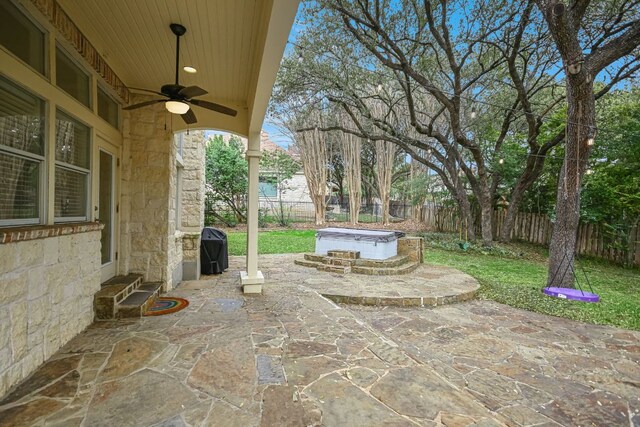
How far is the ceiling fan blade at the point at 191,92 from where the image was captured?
296cm

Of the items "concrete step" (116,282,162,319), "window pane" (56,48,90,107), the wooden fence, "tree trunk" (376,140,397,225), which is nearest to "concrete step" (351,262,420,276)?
"concrete step" (116,282,162,319)

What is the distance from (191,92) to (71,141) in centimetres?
114

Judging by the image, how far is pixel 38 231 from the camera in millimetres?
2148

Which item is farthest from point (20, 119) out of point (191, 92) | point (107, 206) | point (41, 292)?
point (107, 206)

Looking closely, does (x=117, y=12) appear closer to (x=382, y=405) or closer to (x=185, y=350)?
(x=185, y=350)

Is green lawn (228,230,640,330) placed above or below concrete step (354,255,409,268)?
below

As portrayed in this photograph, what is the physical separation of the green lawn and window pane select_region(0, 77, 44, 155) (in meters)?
5.54

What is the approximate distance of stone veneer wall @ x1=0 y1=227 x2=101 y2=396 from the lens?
1.91 meters

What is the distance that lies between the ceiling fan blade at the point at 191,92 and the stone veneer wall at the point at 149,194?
48.7 inches

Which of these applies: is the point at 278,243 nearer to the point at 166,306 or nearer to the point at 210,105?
the point at 166,306

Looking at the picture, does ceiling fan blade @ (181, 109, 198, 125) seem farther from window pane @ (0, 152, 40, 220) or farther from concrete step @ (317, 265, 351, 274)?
concrete step @ (317, 265, 351, 274)

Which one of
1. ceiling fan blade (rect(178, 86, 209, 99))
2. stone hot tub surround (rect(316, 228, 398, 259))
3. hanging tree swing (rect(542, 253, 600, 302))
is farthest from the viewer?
stone hot tub surround (rect(316, 228, 398, 259))

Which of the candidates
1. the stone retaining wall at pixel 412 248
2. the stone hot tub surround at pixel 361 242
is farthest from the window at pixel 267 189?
the stone retaining wall at pixel 412 248

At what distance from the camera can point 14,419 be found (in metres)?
1.68
